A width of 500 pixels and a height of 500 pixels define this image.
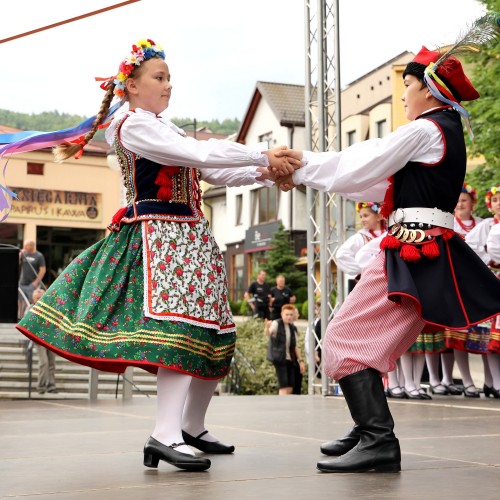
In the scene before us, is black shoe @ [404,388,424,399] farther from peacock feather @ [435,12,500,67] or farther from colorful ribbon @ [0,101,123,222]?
peacock feather @ [435,12,500,67]

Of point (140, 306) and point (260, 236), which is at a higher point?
point (260, 236)

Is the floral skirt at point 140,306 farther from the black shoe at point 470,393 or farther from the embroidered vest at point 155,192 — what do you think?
the black shoe at point 470,393

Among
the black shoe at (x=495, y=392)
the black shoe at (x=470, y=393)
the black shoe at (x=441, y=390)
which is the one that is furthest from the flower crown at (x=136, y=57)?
the black shoe at (x=441, y=390)

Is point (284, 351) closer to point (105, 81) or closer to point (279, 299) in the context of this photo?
point (279, 299)

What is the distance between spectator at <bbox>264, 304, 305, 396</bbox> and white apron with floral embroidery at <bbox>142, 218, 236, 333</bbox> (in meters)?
9.14

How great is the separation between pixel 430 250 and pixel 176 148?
1.04m

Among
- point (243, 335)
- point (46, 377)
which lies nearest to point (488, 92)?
point (243, 335)

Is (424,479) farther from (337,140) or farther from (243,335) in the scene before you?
(243,335)

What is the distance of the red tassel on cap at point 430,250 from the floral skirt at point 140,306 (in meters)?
0.85

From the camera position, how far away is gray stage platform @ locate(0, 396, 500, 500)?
319 centimetres

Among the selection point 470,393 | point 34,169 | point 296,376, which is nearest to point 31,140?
point 470,393

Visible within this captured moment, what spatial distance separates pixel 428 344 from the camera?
8984 mm

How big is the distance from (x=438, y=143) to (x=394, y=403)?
4.22 meters

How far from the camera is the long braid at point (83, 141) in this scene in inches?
174
